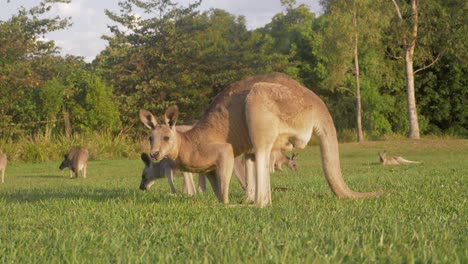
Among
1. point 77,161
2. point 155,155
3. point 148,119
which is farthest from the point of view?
point 77,161

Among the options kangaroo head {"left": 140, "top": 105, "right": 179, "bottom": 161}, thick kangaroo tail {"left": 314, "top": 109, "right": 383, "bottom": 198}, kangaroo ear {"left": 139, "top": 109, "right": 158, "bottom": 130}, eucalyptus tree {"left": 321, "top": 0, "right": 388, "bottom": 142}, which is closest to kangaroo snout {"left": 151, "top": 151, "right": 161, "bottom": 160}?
kangaroo head {"left": 140, "top": 105, "right": 179, "bottom": 161}

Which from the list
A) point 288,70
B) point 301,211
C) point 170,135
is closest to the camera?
point 301,211

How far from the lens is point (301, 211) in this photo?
19.2 feet

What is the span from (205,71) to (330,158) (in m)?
32.5

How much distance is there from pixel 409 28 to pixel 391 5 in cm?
163

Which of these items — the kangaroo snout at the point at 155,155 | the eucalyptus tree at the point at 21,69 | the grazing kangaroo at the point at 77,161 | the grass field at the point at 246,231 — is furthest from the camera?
the eucalyptus tree at the point at 21,69

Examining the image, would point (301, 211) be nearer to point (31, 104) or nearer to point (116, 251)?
point (116, 251)

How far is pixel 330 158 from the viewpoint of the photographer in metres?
7.07

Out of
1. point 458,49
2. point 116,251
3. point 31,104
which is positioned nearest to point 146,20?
point 31,104

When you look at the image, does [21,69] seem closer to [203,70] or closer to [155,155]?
[203,70]

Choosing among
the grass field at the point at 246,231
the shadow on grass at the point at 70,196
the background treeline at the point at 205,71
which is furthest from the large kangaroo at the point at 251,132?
the background treeline at the point at 205,71

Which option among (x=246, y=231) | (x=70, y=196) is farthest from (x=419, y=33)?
(x=246, y=231)

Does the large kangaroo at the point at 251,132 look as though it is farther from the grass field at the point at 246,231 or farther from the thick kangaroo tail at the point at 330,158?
the grass field at the point at 246,231

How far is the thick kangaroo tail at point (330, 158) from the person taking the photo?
707cm
